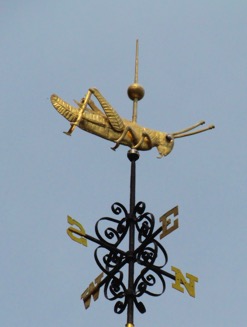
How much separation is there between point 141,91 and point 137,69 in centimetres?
31

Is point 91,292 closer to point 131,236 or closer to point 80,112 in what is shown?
point 131,236

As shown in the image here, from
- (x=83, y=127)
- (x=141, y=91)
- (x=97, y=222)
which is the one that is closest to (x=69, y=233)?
(x=97, y=222)

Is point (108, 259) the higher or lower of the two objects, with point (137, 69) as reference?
lower

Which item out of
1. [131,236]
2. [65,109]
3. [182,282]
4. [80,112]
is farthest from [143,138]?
[182,282]

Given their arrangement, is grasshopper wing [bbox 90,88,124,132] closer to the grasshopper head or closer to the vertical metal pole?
the vertical metal pole

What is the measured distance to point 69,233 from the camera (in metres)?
9.90

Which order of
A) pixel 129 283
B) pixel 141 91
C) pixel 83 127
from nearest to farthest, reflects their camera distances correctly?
pixel 129 283
pixel 83 127
pixel 141 91

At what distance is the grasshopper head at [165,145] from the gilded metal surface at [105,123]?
0.14 m

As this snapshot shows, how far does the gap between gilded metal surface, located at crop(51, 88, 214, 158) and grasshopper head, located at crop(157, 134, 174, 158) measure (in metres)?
0.14

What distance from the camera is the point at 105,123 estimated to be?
406 inches

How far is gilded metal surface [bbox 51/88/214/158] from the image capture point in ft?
33.2

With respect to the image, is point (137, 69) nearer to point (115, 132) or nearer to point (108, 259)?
point (115, 132)

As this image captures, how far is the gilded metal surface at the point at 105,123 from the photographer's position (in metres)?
10.1

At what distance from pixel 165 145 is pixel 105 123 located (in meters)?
0.83
